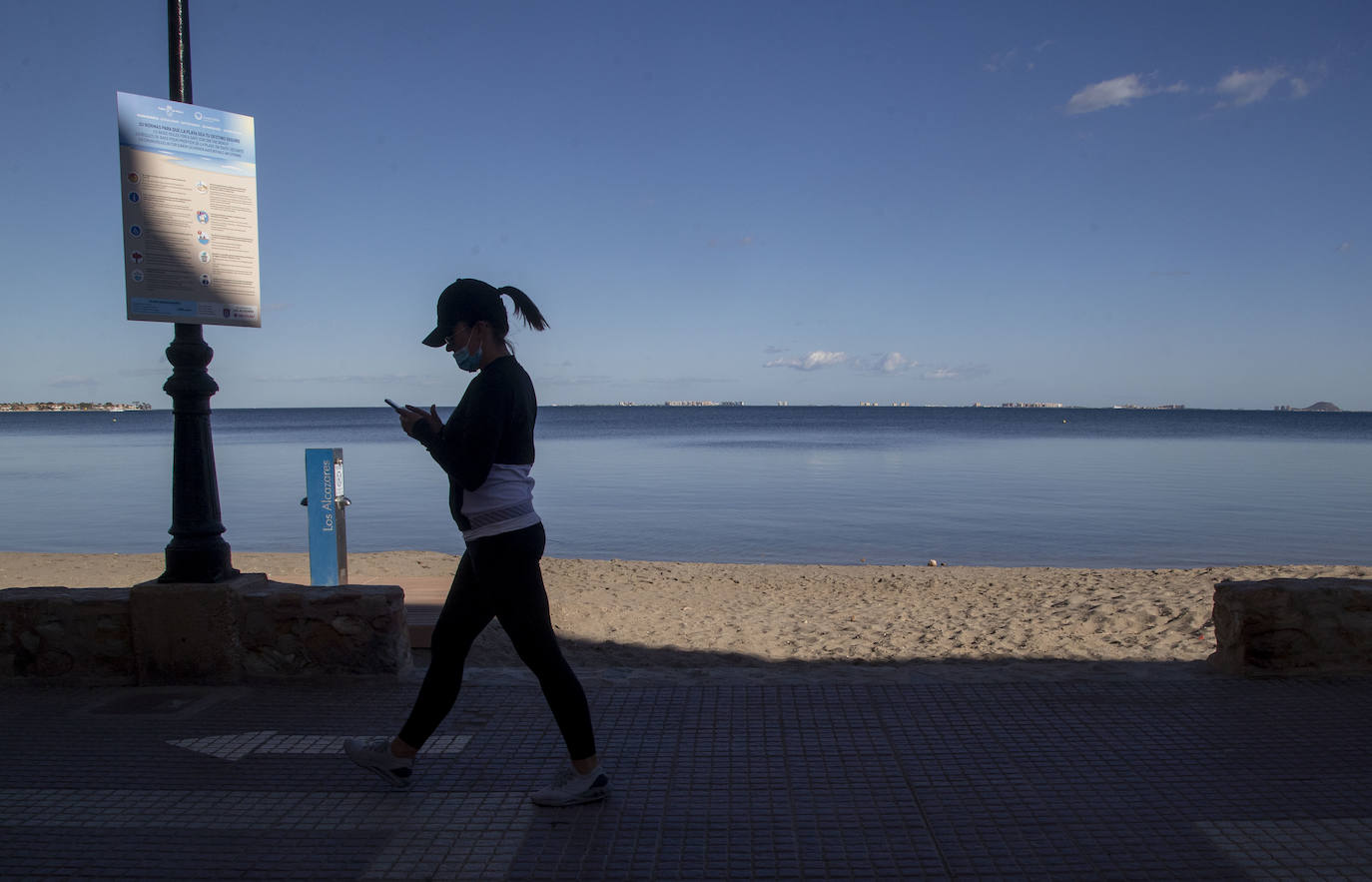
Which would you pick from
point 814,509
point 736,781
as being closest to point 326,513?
point 736,781

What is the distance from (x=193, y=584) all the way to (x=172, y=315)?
1.43 metres

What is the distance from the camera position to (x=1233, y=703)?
14.0 feet

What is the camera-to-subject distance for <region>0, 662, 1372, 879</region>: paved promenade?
112 inches

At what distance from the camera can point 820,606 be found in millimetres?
9219

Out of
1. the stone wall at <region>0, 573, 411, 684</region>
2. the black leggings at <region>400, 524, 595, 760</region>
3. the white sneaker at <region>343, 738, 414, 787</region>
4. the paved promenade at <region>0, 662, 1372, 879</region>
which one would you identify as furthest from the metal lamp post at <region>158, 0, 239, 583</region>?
the black leggings at <region>400, 524, 595, 760</region>

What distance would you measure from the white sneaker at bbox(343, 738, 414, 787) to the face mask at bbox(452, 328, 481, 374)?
148 centimetres

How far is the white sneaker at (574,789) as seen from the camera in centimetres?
323

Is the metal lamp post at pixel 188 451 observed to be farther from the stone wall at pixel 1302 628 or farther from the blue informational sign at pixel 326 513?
the stone wall at pixel 1302 628

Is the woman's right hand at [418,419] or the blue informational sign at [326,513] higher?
the woman's right hand at [418,419]

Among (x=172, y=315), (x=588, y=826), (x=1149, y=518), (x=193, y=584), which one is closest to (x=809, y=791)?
(x=588, y=826)

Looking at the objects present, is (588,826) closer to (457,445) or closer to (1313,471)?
(457,445)

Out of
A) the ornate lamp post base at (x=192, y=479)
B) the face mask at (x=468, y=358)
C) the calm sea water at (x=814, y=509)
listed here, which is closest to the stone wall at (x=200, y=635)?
the ornate lamp post base at (x=192, y=479)

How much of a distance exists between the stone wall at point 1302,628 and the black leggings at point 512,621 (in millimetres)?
3558

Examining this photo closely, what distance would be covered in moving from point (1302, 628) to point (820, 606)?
498cm
